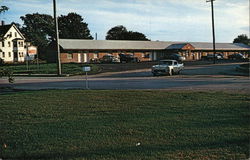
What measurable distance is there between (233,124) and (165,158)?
2.70 m

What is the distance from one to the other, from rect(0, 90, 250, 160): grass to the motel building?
45741 millimetres

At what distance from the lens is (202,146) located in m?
5.31

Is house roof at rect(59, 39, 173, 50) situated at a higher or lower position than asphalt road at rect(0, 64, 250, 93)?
higher

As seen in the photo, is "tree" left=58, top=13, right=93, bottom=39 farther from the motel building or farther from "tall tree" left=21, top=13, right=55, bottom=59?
the motel building

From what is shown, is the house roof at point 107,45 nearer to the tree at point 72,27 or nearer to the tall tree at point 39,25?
the tree at point 72,27

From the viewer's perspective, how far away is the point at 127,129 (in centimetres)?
639

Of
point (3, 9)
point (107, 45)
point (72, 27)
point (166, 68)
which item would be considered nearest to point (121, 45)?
point (107, 45)

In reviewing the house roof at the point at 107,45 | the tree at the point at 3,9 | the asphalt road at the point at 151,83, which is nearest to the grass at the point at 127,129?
the tree at the point at 3,9

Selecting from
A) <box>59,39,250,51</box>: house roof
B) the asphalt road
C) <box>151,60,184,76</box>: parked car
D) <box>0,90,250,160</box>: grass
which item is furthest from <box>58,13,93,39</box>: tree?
<box>0,90,250,160</box>: grass

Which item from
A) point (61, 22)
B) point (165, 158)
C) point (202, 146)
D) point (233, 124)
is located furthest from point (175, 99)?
point (61, 22)

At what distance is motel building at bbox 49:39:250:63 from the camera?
55141 millimetres

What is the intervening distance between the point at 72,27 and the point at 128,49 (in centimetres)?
3396

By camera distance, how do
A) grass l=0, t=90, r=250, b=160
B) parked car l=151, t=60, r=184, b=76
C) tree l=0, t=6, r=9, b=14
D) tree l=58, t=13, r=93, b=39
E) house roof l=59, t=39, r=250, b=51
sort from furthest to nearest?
tree l=58, t=13, r=93, b=39 < house roof l=59, t=39, r=250, b=51 < parked car l=151, t=60, r=184, b=76 < tree l=0, t=6, r=9, b=14 < grass l=0, t=90, r=250, b=160

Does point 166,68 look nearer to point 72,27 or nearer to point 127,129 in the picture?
point 127,129
